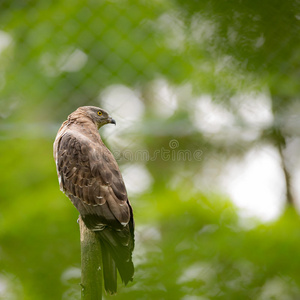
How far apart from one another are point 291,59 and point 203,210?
670 millimetres

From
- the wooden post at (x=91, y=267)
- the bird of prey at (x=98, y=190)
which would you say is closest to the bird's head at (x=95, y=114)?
the bird of prey at (x=98, y=190)

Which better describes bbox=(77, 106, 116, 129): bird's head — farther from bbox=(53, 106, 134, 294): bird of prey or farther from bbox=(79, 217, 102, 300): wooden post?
bbox=(79, 217, 102, 300): wooden post

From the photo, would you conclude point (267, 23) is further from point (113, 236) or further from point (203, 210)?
point (113, 236)

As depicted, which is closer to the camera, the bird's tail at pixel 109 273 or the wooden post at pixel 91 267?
the wooden post at pixel 91 267

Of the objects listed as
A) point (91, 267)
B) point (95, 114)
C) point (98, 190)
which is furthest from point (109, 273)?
point (95, 114)

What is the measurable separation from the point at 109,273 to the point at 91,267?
0.42 feet

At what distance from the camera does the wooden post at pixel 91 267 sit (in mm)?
1183

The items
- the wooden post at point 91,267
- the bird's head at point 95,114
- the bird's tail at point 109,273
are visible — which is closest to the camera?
the wooden post at point 91,267

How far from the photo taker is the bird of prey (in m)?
1.35

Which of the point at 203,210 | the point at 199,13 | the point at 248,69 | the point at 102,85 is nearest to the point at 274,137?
the point at 248,69

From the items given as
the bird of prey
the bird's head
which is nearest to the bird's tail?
the bird of prey

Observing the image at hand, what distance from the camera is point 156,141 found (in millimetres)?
1788

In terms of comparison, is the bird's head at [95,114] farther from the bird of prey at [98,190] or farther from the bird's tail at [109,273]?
the bird's tail at [109,273]

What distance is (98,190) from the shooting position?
4.80 feet
